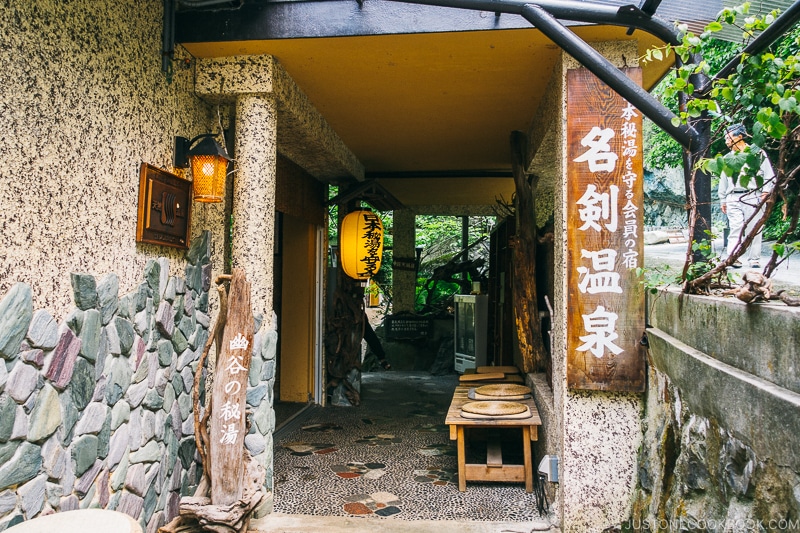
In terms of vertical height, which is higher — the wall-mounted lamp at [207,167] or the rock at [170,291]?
the wall-mounted lamp at [207,167]

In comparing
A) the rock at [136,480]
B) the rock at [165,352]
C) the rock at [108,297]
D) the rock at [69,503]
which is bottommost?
the rock at [136,480]

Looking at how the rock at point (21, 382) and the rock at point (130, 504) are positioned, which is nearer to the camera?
the rock at point (21, 382)

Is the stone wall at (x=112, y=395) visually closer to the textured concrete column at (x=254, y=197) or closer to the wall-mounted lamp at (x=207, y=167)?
the textured concrete column at (x=254, y=197)

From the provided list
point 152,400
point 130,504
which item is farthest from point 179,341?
point 130,504

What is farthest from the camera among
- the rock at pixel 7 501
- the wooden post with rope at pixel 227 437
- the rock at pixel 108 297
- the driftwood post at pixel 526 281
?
the driftwood post at pixel 526 281

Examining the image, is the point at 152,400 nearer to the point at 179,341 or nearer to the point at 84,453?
the point at 179,341

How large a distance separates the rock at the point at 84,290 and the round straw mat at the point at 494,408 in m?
3.01

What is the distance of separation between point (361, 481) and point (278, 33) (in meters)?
3.70

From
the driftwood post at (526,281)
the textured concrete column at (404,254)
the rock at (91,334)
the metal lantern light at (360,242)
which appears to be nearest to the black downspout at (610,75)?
the driftwood post at (526,281)

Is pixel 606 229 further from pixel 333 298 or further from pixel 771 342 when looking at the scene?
pixel 333 298

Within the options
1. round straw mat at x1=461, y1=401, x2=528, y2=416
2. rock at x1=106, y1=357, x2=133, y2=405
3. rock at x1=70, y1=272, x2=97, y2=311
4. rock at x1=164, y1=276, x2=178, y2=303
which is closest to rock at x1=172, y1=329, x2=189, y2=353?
rock at x1=164, y1=276, x2=178, y2=303

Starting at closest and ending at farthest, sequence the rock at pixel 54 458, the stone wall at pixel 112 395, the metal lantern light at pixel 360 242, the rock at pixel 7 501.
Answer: the rock at pixel 7 501
the stone wall at pixel 112 395
the rock at pixel 54 458
the metal lantern light at pixel 360 242

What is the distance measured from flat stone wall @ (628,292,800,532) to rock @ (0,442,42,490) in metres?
2.89

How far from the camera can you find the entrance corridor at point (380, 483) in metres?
3.92
